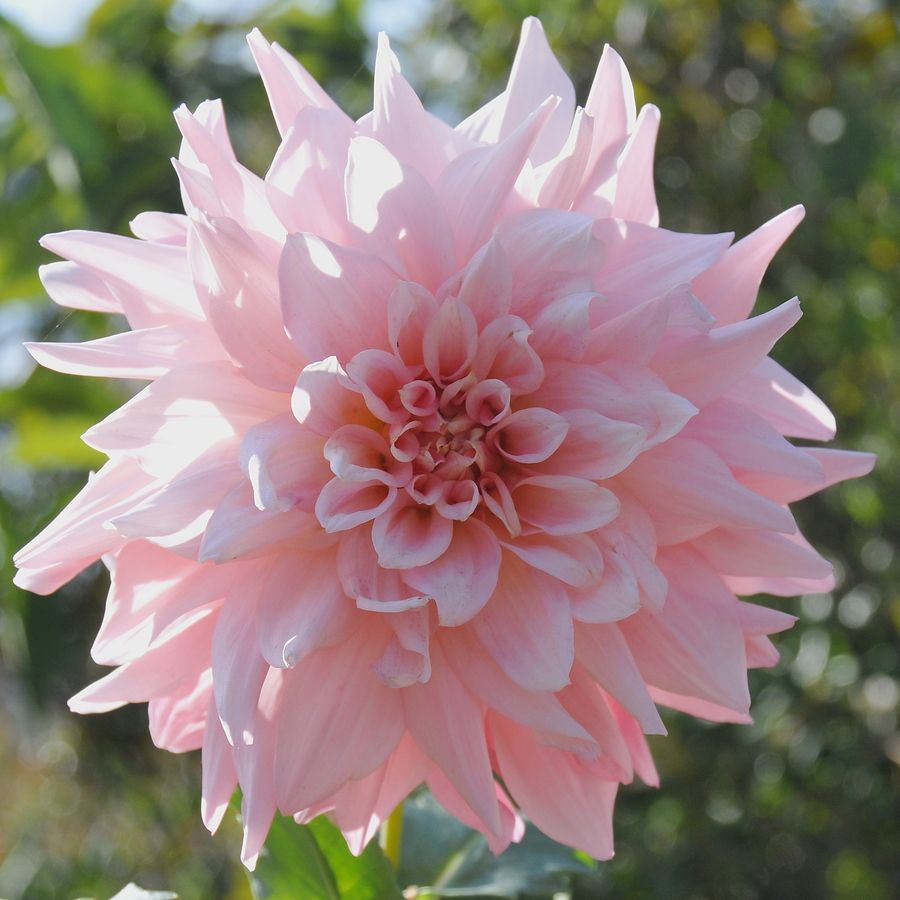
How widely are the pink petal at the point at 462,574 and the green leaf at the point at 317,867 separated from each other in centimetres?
25

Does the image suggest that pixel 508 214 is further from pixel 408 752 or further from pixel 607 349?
pixel 408 752

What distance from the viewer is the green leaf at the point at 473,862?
91cm

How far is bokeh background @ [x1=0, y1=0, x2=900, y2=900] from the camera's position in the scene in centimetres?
180

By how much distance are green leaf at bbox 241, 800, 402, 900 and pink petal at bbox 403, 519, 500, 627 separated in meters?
0.25

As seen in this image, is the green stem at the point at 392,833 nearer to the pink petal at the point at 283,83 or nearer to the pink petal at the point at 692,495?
the pink petal at the point at 692,495

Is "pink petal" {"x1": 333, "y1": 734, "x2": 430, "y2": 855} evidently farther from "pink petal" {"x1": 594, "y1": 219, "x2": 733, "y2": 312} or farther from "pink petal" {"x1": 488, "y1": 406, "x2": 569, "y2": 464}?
"pink petal" {"x1": 594, "y1": 219, "x2": 733, "y2": 312}

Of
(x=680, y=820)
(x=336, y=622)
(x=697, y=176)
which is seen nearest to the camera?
(x=336, y=622)

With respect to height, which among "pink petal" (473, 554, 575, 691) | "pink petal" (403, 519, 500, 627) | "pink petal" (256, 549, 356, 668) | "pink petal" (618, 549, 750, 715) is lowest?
→ "pink petal" (618, 549, 750, 715)

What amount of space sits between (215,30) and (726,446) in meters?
1.80

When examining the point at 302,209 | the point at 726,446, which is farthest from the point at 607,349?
the point at 302,209

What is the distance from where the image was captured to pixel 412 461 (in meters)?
0.69

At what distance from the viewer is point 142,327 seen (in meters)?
0.68

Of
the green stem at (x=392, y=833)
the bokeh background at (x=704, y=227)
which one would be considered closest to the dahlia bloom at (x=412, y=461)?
the green stem at (x=392, y=833)

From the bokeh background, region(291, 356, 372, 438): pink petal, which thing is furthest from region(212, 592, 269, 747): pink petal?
the bokeh background
